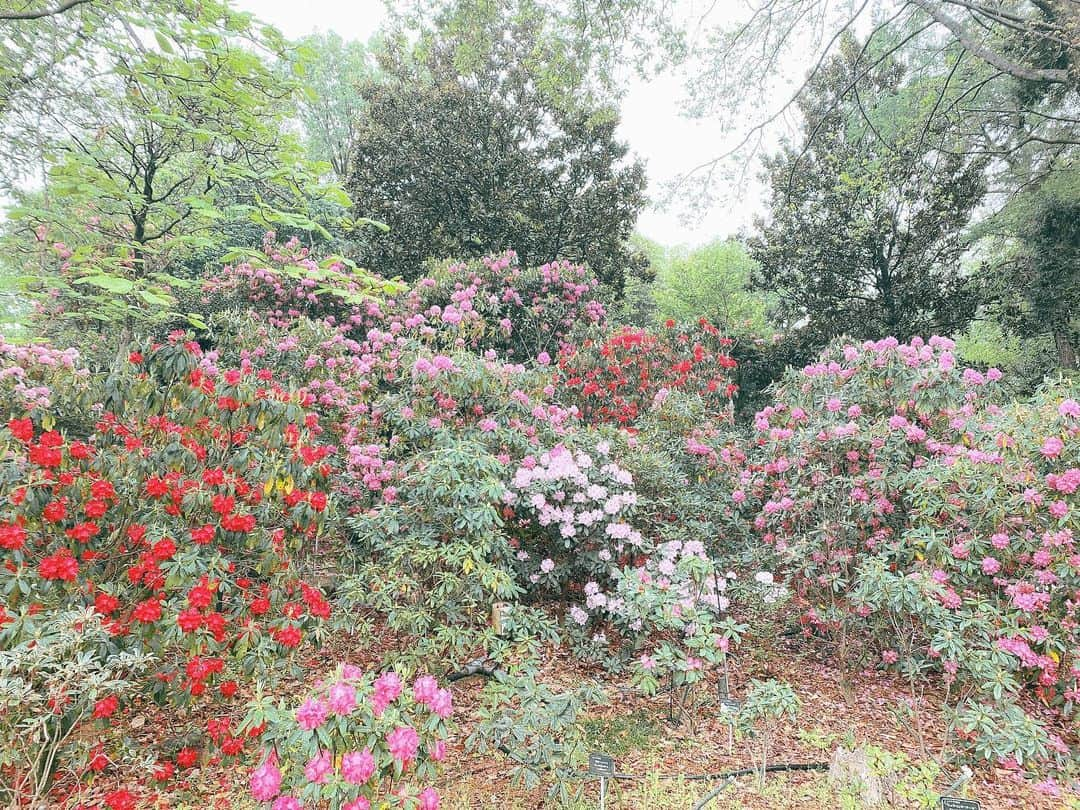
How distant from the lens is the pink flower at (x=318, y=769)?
1.38 meters

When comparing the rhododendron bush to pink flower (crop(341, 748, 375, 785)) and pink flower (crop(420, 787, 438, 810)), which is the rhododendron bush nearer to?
pink flower (crop(420, 787, 438, 810))

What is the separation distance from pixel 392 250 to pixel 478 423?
272 inches

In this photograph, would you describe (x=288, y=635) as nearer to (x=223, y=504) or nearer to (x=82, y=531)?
(x=223, y=504)

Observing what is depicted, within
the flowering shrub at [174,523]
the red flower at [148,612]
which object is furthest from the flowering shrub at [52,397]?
the red flower at [148,612]

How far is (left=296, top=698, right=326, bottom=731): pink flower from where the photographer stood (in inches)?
55.6

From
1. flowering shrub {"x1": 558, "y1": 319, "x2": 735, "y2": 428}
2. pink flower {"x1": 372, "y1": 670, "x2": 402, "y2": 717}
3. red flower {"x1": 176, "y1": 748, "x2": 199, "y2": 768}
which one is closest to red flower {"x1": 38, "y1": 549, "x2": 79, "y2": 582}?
red flower {"x1": 176, "y1": 748, "x2": 199, "y2": 768}

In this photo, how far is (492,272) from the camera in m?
7.57

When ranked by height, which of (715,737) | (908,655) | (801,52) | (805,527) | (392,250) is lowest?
(715,737)

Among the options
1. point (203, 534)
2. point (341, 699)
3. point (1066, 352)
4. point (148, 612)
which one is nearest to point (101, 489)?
point (203, 534)

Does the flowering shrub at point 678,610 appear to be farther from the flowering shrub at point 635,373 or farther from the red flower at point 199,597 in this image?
the flowering shrub at point 635,373

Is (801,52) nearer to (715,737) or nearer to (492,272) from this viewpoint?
(492,272)

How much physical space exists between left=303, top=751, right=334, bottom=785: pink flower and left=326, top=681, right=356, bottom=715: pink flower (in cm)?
11

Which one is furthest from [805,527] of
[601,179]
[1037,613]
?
[601,179]

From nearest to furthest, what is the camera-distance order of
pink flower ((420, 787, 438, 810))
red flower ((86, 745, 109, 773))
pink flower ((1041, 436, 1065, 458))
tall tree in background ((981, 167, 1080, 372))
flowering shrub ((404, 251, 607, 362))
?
pink flower ((420, 787, 438, 810)) → red flower ((86, 745, 109, 773)) → pink flower ((1041, 436, 1065, 458)) → flowering shrub ((404, 251, 607, 362)) → tall tree in background ((981, 167, 1080, 372))
